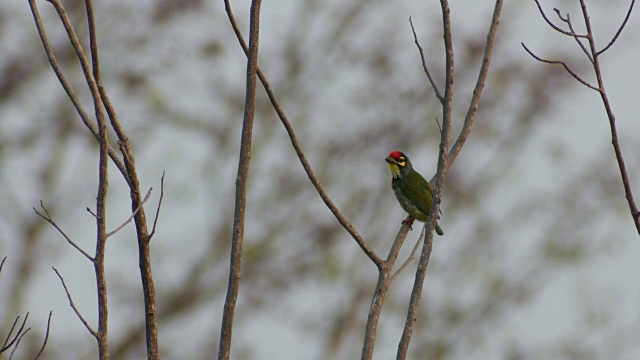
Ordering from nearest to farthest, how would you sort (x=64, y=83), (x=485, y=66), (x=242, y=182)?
(x=64, y=83) → (x=242, y=182) → (x=485, y=66)

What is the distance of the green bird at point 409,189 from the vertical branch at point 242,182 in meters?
4.74

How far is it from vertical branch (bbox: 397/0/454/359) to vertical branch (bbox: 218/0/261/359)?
56 cm

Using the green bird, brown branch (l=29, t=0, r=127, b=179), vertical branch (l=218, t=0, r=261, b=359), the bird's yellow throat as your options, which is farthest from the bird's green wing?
brown branch (l=29, t=0, r=127, b=179)

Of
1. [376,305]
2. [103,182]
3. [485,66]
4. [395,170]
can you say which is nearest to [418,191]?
[395,170]

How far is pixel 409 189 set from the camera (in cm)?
884

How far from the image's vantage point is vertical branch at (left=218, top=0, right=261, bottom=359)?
3451mm

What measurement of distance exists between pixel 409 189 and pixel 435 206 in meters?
5.17

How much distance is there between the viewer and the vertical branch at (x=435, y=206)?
11.4ft

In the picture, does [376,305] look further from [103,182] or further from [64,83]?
[64,83]

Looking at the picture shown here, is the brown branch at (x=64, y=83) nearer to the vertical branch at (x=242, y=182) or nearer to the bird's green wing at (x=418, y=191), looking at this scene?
the vertical branch at (x=242, y=182)

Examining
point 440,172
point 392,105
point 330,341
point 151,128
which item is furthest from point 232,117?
point 440,172

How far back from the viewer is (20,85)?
1808 cm

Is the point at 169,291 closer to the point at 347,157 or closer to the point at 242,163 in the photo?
the point at 347,157

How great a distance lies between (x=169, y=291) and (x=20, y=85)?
4.31 metres
